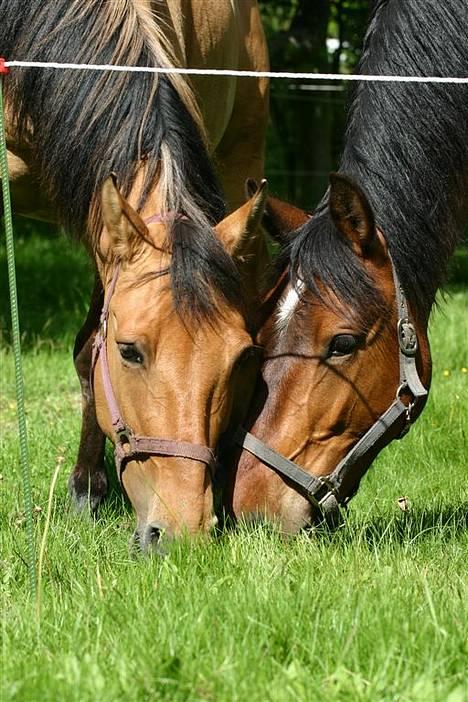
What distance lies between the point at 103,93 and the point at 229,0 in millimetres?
2176

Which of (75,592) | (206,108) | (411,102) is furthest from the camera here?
(206,108)

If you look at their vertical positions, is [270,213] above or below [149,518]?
above

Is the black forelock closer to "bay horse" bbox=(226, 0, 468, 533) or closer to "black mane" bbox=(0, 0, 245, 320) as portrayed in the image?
"bay horse" bbox=(226, 0, 468, 533)

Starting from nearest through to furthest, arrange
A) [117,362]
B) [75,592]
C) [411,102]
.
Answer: [75,592] < [117,362] < [411,102]

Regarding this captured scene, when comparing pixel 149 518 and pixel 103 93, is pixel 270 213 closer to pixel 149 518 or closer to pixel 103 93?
pixel 103 93

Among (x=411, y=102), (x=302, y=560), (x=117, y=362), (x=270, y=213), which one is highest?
(x=411, y=102)

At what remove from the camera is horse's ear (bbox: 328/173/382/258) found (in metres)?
3.56

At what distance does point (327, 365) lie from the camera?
3.69m

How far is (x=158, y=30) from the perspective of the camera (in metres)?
4.13

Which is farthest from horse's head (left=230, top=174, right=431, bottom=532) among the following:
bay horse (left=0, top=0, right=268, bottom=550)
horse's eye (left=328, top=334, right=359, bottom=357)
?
bay horse (left=0, top=0, right=268, bottom=550)

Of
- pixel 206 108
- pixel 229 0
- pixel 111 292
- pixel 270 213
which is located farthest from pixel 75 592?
pixel 229 0

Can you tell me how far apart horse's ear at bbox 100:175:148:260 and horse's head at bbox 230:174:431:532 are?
55 centimetres

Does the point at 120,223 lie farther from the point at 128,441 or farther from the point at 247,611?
the point at 247,611

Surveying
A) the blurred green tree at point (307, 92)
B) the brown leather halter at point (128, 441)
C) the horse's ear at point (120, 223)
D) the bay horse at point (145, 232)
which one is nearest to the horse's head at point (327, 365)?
the bay horse at point (145, 232)
